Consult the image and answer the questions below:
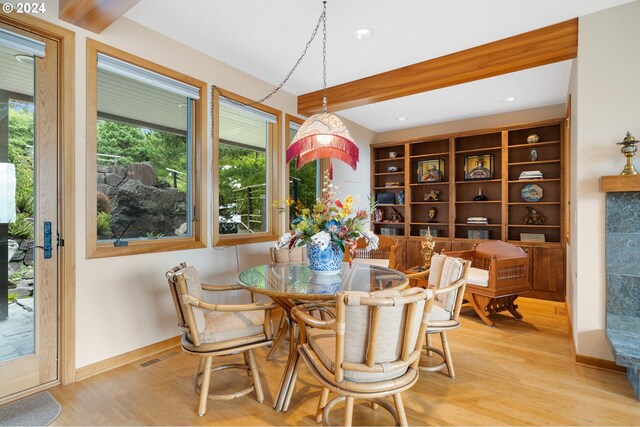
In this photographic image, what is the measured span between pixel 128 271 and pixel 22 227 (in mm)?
728

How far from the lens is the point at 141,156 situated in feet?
9.30

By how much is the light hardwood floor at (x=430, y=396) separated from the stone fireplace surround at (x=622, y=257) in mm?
417

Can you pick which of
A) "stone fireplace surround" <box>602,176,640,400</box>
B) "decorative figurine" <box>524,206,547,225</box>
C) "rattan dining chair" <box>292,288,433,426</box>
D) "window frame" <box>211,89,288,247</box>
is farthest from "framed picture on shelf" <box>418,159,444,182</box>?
"rattan dining chair" <box>292,288,433,426</box>

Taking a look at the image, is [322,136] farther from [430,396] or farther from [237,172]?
[430,396]

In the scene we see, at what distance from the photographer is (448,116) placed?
512 centimetres

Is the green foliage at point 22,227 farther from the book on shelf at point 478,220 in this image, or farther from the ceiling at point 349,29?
the book on shelf at point 478,220

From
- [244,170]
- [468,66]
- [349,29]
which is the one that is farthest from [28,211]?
[468,66]

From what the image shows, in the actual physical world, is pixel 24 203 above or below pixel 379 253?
above

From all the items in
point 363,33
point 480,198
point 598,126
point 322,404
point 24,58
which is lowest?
point 322,404

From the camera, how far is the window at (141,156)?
8.14ft

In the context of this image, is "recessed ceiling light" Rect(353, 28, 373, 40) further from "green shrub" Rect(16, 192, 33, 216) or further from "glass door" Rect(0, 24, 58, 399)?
"green shrub" Rect(16, 192, 33, 216)

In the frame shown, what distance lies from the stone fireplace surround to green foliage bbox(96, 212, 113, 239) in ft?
12.3

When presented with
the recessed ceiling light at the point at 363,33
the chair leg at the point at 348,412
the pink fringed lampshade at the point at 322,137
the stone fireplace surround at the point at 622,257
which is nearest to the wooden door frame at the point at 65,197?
the pink fringed lampshade at the point at 322,137

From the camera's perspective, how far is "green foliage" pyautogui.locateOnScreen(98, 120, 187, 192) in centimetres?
262
